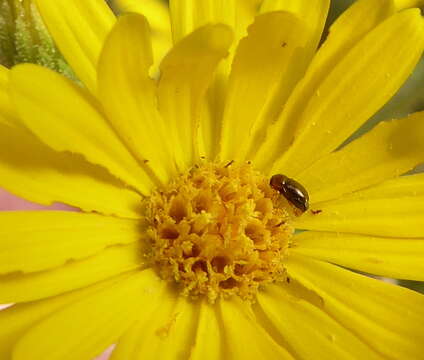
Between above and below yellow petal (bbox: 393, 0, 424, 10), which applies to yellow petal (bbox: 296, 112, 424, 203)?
below

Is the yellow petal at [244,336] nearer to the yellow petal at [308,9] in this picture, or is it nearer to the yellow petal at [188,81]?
the yellow petal at [188,81]

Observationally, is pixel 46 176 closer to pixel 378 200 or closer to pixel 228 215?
pixel 228 215

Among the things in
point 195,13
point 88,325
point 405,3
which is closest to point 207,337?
point 88,325

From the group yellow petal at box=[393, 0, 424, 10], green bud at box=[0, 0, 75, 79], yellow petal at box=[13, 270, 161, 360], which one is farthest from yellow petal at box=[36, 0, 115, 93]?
yellow petal at box=[393, 0, 424, 10]

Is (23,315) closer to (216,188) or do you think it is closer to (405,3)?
(216,188)

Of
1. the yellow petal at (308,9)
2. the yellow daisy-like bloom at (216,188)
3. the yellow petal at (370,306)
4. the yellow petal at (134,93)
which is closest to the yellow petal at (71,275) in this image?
the yellow daisy-like bloom at (216,188)

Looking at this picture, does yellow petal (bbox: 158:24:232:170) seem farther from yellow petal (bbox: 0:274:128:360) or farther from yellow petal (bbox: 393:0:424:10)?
yellow petal (bbox: 393:0:424:10)
